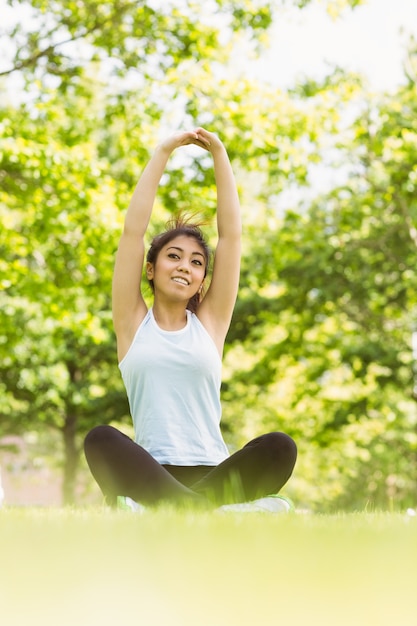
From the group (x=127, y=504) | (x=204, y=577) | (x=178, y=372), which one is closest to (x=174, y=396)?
(x=178, y=372)

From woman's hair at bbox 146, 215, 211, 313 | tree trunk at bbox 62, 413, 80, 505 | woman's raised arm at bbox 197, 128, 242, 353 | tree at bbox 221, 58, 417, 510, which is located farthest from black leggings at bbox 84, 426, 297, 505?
tree trunk at bbox 62, 413, 80, 505

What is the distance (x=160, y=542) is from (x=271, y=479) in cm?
221

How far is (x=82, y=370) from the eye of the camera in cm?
2297

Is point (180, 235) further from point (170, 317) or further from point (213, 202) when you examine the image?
point (213, 202)

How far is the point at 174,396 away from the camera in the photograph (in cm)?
446

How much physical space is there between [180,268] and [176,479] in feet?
3.91

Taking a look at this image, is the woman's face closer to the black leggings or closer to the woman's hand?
the woman's hand

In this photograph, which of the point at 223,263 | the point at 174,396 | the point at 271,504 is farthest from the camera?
the point at 223,263

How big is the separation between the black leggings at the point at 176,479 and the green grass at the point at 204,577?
5.72 ft

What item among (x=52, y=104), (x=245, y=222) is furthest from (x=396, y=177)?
(x=52, y=104)

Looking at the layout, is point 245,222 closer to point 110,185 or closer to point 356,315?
point 356,315

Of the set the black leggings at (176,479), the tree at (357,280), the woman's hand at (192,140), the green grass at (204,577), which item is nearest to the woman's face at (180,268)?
the woman's hand at (192,140)

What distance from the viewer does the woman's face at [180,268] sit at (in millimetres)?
4750

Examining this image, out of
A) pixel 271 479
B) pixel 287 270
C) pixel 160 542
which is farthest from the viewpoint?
pixel 287 270
